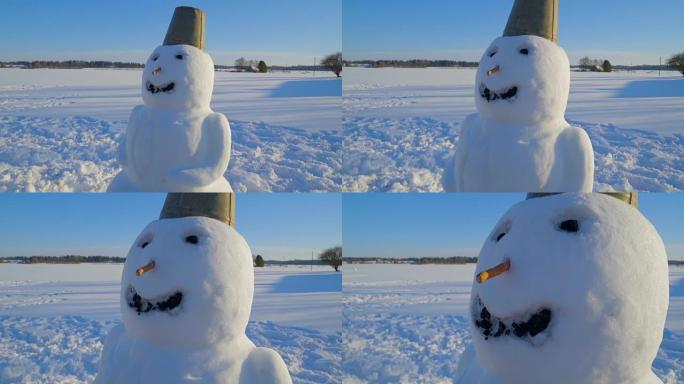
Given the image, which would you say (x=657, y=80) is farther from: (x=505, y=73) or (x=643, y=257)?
(x=643, y=257)

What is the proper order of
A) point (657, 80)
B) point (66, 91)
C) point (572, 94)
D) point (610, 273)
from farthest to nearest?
point (657, 80) → point (66, 91) → point (572, 94) → point (610, 273)

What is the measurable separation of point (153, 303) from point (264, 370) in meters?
0.57

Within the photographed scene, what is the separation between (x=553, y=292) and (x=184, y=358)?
62.5 inches

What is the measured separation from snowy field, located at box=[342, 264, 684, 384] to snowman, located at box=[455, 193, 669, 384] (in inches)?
116

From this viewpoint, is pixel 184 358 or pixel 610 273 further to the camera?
pixel 184 358

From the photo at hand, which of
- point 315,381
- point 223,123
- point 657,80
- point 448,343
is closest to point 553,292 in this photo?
point 223,123

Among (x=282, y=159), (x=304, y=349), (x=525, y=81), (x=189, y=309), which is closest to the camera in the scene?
(x=189, y=309)

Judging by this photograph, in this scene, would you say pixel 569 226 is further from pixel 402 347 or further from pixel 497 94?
pixel 402 347

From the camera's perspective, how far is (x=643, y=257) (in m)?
2.51

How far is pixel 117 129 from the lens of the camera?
38.8 feet

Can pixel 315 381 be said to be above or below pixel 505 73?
below

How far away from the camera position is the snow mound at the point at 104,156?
346 inches

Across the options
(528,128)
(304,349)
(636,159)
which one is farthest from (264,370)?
(636,159)

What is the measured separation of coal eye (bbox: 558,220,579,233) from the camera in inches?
100
